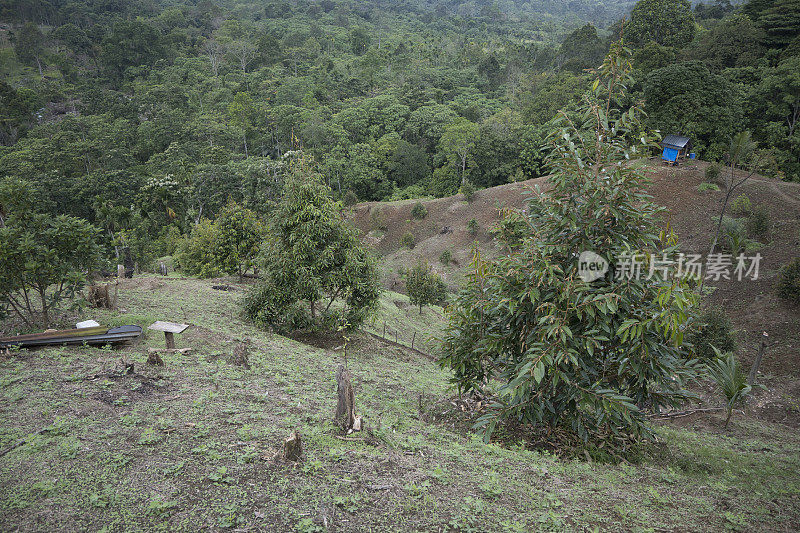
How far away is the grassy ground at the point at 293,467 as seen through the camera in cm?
383

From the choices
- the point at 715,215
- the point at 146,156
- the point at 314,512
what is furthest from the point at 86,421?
the point at 146,156

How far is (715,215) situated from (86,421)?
25.6 m

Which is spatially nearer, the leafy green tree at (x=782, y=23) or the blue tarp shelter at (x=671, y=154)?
the blue tarp shelter at (x=671, y=154)

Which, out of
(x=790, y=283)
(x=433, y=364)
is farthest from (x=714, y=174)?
(x=433, y=364)

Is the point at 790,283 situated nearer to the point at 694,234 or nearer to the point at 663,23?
the point at 694,234

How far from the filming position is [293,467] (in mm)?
4488

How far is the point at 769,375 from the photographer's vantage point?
485 inches

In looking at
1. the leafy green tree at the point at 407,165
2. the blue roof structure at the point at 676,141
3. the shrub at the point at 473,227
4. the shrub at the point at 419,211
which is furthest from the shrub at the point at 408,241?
the blue roof structure at the point at 676,141

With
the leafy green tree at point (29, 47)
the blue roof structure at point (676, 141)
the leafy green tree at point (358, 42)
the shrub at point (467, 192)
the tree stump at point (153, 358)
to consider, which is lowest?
the tree stump at point (153, 358)

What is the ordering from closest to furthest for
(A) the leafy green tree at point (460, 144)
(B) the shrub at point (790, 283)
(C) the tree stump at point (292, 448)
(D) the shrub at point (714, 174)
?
(C) the tree stump at point (292, 448), (B) the shrub at point (790, 283), (D) the shrub at point (714, 174), (A) the leafy green tree at point (460, 144)

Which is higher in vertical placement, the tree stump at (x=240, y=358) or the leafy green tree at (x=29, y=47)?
the leafy green tree at (x=29, y=47)

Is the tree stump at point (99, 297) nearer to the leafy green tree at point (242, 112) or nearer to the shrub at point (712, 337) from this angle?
the shrub at point (712, 337)

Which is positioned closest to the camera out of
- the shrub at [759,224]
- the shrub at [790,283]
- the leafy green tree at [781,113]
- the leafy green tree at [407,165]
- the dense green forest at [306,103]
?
the shrub at [790,283]

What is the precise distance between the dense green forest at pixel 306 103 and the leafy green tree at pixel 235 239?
3.07 metres
